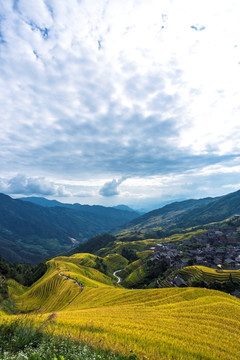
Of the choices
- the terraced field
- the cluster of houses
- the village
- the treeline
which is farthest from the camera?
the treeline

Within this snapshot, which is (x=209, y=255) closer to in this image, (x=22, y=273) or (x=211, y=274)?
(x=211, y=274)

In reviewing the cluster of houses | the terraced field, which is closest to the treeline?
the cluster of houses

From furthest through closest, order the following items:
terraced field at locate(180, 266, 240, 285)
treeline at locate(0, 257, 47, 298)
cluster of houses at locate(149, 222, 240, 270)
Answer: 1. treeline at locate(0, 257, 47, 298)
2. cluster of houses at locate(149, 222, 240, 270)
3. terraced field at locate(180, 266, 240, 285)

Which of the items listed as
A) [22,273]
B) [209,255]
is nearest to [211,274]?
[209,255]

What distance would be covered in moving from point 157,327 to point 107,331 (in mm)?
4025

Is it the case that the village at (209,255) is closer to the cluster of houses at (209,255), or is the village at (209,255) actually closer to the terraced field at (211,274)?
the cluster of houses at (209,255)

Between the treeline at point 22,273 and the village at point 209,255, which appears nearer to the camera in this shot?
the village at point 209,255

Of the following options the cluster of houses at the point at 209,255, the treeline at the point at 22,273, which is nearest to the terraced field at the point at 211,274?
the cluster of houses at the point at 209,255

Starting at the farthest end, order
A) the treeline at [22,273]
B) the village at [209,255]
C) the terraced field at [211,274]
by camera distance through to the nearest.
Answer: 1. the treeline at [22,273]
2. the village at [209,255]
3. the terraced field at [211,274]

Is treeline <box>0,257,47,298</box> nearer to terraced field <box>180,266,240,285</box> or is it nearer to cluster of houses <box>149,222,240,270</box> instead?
cluster of houses <box>149,222,240,270</box>

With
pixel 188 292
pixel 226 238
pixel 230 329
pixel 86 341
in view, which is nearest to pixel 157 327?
pixel 230 329

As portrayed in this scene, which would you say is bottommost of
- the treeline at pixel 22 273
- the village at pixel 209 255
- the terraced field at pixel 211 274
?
the treeline at pixel 22 273

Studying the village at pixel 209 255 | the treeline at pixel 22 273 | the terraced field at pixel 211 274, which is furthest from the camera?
the treeline at pixel 22 273

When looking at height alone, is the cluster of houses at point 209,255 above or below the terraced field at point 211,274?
below
